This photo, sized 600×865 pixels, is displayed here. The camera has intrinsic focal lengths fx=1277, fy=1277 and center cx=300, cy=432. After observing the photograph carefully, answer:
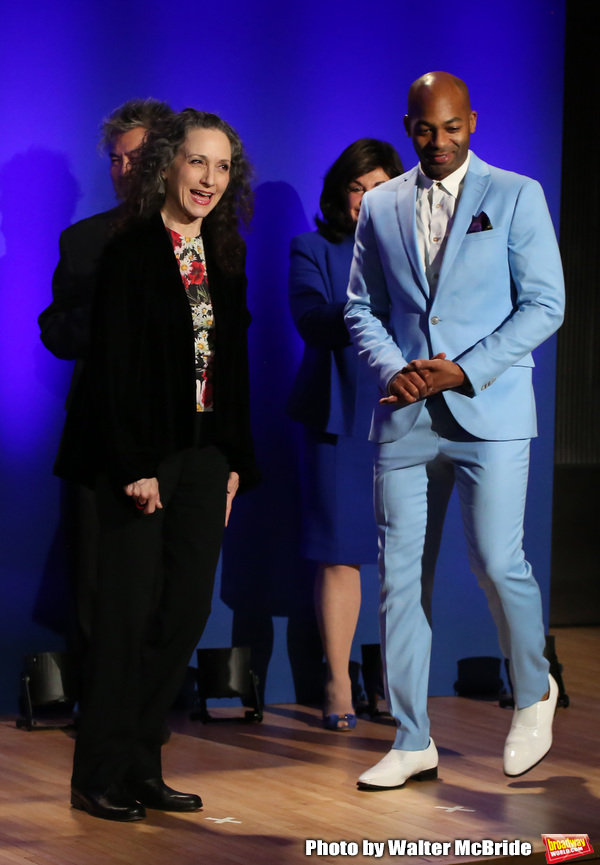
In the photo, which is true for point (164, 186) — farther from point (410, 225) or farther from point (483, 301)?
point (483, 301)

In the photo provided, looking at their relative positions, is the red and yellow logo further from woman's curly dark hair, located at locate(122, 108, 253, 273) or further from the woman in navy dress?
woman's curly dark hair, located at locate(122, 108, 253, 273)

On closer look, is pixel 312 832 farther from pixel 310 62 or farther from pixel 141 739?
pixel 310 62

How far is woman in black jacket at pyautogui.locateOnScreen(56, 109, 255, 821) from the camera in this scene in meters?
2.76

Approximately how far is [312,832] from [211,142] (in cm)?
153

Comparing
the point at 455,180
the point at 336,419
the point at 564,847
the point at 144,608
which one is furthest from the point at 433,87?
the point at 564,847

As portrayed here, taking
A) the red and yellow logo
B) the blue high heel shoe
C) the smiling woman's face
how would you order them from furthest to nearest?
1. the blue high heel shoe
2. the smiling woman's face
3. the red and yellow logo

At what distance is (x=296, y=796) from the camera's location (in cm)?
304

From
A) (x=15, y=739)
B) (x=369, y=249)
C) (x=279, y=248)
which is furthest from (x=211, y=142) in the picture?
(x=15, y=739)

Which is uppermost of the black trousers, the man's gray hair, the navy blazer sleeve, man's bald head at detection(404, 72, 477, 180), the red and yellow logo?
the man's gray hair

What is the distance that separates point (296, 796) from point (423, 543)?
679mm

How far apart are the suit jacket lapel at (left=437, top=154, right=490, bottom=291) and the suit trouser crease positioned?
1.10 feet

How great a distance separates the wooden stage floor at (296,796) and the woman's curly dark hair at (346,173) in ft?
4.99

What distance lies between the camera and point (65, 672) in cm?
380

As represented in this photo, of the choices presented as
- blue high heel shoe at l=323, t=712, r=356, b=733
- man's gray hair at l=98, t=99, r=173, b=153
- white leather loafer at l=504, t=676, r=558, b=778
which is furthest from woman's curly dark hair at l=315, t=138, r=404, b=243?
white leather loafer at l=504, t=676, r=558, b=778
